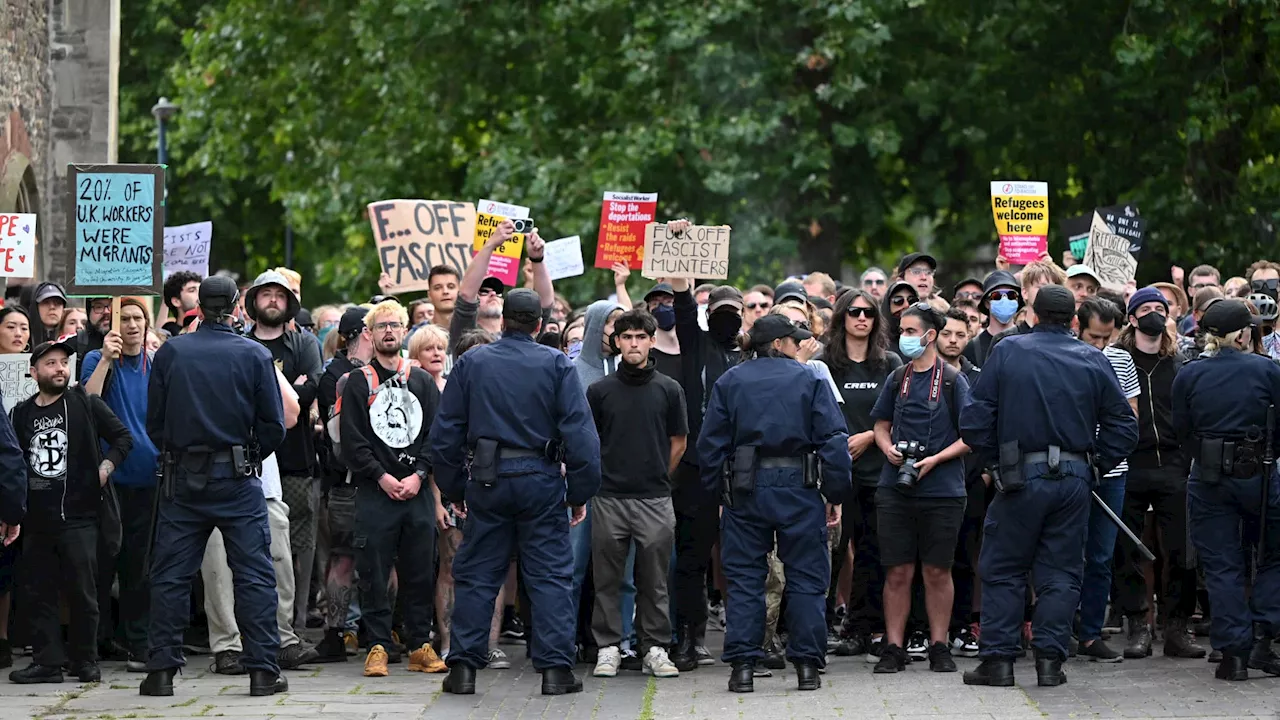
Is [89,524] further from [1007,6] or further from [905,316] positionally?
[1007,6]

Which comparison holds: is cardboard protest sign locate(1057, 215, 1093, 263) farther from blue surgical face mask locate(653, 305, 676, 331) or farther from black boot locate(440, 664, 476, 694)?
black boot locate(440, 664, 476, 694)

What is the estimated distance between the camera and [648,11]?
22141mm

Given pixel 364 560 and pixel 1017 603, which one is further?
pixel 364 560

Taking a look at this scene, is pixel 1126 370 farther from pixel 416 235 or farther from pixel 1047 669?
pixel 416 235

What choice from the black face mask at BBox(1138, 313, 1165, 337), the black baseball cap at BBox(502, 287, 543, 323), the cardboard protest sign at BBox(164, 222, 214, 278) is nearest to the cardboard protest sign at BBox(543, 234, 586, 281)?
the cardboard protest sign at BBox(164, 222, 214, 278)

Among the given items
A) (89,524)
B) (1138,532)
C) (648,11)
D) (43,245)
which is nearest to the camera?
(89,524)

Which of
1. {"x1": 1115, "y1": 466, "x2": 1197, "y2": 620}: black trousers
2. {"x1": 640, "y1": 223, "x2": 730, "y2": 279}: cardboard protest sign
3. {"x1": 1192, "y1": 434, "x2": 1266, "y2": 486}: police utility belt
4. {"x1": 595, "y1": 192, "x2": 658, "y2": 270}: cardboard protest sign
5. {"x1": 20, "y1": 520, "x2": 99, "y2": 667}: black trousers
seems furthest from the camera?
{"x1": 595, "y1": 192, "x2": 658, "y2": 270}: cardboard protest sign

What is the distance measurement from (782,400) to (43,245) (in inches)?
471

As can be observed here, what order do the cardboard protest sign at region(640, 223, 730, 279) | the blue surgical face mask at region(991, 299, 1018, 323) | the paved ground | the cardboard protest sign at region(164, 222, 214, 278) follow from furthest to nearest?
the cardboard protest sign at region(164, 222, 214, 278)
the blue surgical face mask at region(991, 299, 1018, 323)
the cardboard protest sign at region(640, 223, 730, 279)
the paved ground

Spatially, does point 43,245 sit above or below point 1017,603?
above

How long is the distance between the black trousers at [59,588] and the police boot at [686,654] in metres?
3.13

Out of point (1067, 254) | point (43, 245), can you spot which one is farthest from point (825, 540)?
point (43, 245)

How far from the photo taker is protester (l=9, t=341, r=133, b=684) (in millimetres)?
10578

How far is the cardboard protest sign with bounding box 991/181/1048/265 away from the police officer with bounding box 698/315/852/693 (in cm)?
505
